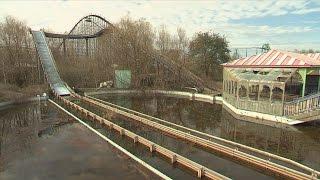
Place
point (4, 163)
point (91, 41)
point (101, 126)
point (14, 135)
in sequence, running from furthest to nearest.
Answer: point (91, 41) → point (101, 126) → point (14, 135) → point (4, 163)

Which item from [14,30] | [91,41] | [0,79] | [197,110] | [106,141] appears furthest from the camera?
[91,41]

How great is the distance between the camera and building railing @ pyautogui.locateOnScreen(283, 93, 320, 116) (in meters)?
18.3

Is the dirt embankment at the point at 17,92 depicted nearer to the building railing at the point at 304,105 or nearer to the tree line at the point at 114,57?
the tree line at the point at 114,57

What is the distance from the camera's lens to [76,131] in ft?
59.3

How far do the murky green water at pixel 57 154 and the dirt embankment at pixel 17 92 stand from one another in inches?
297

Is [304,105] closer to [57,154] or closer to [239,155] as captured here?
[239,155]

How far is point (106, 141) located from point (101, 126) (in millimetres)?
3826

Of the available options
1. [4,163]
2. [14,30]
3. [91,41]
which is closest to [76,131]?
[4,163]

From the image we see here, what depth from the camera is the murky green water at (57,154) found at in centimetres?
1132

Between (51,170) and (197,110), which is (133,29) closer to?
(197,110)

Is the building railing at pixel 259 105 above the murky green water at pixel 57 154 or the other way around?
above

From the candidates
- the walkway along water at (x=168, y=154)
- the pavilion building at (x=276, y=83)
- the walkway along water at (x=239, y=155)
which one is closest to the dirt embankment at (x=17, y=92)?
the walkway along water at (x=168, y=154)

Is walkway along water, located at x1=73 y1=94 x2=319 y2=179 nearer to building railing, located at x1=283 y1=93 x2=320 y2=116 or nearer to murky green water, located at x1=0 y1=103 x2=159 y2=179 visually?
murky green water, located at x1=0 y1=103 x2=159 y2=179

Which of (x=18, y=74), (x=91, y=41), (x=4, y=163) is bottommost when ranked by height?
(x=4, y=163)
